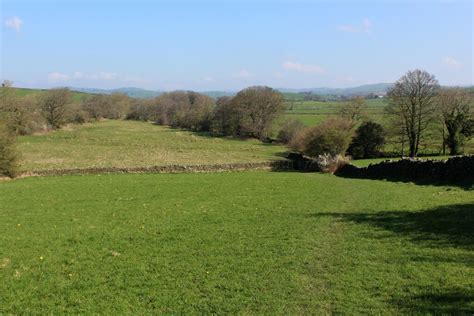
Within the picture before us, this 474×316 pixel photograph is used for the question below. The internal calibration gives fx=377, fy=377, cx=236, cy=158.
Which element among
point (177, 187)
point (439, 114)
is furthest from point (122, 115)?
point (177, 187)

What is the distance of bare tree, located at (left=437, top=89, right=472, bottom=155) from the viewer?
61.5 meters

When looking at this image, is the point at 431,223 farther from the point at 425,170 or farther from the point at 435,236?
the point at 425,170

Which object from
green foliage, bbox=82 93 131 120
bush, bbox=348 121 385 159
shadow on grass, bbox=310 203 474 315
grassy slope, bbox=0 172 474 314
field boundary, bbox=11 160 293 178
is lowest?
field boundary, bbox=11 160 293 178

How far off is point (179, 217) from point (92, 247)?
5237 millimetres

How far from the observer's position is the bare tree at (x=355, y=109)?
78.3m

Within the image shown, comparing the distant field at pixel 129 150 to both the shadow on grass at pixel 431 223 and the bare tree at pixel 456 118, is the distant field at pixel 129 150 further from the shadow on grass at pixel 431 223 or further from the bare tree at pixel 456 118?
the shadow on grass at pixel 431 223

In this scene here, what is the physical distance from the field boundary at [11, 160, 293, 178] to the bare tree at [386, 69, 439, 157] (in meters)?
21.0

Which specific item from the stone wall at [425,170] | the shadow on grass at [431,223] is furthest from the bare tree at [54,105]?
the shadow on grass at [431,223]

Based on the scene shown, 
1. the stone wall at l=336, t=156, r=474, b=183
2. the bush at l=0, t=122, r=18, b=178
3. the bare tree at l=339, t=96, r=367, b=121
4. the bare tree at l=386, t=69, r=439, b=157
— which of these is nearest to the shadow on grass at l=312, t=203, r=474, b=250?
the stone wall at l=336, t=156, r=474, b=183

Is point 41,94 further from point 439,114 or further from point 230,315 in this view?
point 230,315

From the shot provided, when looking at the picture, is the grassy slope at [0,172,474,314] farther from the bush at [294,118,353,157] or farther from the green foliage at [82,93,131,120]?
the green foliage at [82,93,131,120]

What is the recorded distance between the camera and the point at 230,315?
8.88 metres

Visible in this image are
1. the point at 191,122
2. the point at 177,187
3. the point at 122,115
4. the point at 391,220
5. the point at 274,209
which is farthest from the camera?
the point at 122,115

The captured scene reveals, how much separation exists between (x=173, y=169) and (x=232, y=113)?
5396 centimetres
